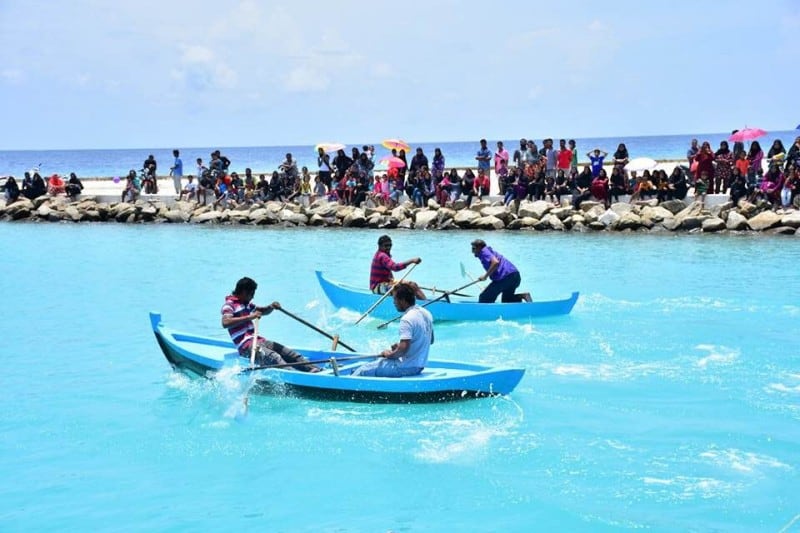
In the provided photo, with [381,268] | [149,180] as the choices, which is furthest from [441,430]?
[149,180]

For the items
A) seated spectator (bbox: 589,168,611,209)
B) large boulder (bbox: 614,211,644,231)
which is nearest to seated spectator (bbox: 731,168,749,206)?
large boulder (bbox: 614,211,644,231)

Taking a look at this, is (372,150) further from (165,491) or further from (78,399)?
(165,491)

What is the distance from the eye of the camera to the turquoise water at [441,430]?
9.02 meters

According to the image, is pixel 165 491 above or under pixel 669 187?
under

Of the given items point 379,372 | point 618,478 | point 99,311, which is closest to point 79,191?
point 99,311

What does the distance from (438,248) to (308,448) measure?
15931mm

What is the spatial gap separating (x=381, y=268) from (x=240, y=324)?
5.47 m

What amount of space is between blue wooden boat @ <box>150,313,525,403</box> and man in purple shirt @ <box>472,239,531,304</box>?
4.50 m

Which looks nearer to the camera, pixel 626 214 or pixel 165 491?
pixel 165 491

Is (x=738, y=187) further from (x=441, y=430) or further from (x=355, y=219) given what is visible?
(x=441, y=430)

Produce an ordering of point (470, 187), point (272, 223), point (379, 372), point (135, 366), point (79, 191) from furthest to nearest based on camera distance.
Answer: point (79, 191)
point (272, 223)
point (470, 187)
point (135, 366)
point (379, 372)

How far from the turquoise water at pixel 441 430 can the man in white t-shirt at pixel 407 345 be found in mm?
470

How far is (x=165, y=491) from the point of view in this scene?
9.55 metres

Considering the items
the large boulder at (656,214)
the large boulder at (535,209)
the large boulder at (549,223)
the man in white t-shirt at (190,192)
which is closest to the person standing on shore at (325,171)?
the man in white t-shirt at (190,192)
